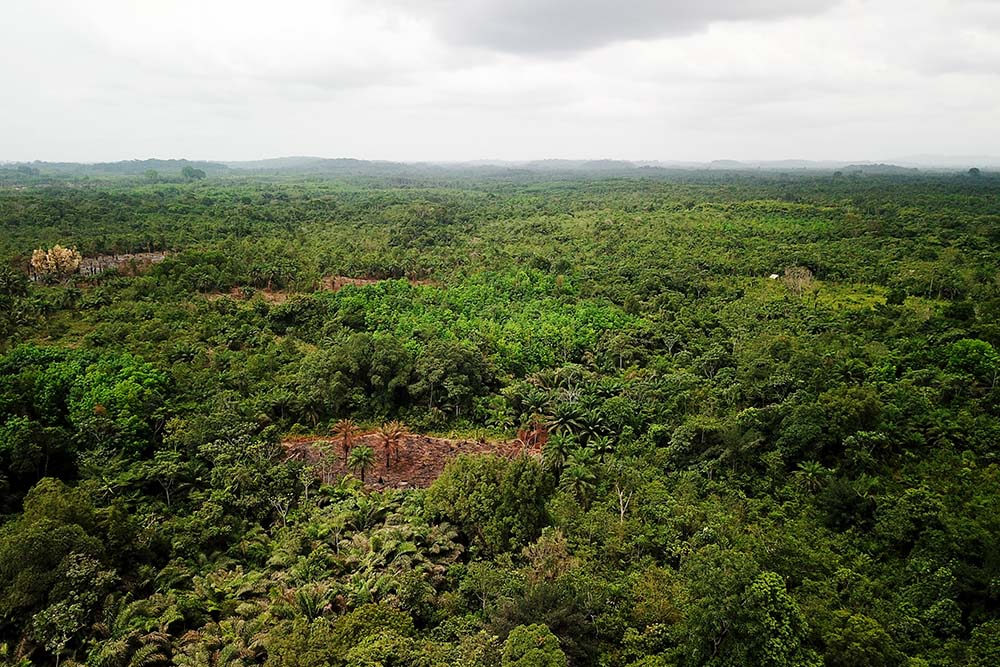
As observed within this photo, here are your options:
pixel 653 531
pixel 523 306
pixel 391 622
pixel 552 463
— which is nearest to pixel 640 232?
pixel 523 306

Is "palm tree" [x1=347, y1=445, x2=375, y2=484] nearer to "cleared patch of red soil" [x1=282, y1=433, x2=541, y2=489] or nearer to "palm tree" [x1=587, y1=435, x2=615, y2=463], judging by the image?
"cleared patch of red soil" [x1=282, y1=433, x2=541, y2=489]

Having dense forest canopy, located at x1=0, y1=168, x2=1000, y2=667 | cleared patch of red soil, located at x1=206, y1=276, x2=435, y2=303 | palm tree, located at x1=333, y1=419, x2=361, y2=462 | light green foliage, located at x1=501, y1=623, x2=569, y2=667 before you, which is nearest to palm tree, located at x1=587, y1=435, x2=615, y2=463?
dense forest canopy, located at x1=0, y1=168, x2=1000, y2=667

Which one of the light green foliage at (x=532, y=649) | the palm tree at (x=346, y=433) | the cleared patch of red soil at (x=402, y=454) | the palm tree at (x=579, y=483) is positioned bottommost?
the cleared patch of red soil at (x=402, y=454)

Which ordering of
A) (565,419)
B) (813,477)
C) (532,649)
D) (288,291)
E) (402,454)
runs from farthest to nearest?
(288,291) < (402,454) < (565,419) < (813,477) < (532,649)

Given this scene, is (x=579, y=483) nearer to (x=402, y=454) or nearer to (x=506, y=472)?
(x=506, y=472)

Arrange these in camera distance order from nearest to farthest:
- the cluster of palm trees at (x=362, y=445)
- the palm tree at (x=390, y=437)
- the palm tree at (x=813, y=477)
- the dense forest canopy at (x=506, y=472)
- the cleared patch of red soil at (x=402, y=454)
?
the dense forest canopy at (x=506, y=472) → the palm tree at (x=813, y=477) → the cluster of palm trees at (x=362, y=445) → the cleared patch of red soil at (x=402, y=454) → the palm tree at (x=390, y=437)

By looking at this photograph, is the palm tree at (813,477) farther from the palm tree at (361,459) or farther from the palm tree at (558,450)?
the palm tree at (361,459)

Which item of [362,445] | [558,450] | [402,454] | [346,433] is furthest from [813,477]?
[346,433]

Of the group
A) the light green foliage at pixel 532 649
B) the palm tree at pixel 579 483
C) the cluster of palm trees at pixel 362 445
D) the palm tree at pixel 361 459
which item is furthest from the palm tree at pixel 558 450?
the light green foliage at pixel 532 649
